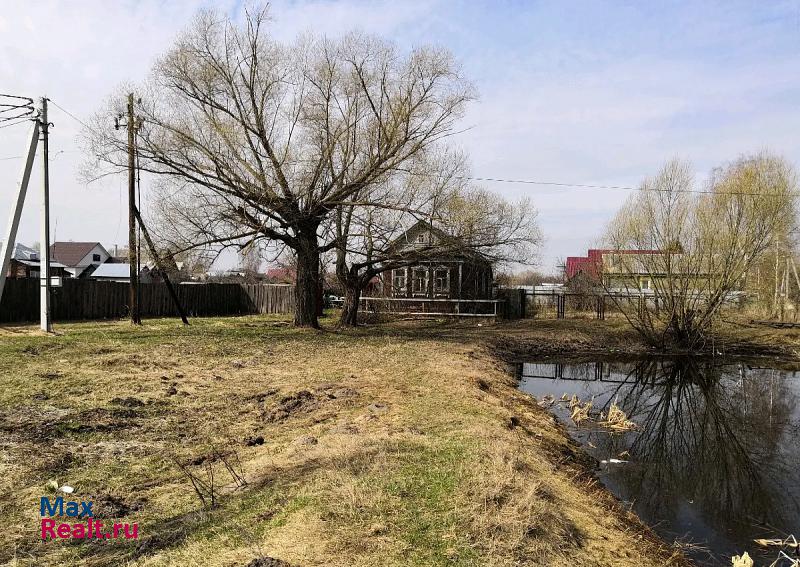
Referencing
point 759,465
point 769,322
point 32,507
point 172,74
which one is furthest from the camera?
point 769,322

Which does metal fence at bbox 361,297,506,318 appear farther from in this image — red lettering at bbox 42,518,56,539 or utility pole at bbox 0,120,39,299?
red lettering at bbox 42,518,56,539

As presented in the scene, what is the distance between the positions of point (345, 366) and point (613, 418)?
16.9 feet

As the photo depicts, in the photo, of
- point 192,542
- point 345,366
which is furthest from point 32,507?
point 345,366

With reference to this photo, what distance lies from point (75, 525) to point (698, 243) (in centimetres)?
1800

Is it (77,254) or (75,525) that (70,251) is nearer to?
(77,254)

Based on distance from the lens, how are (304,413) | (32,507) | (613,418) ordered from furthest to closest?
1. (613,418)
2. (304,413)
3. (32,507)

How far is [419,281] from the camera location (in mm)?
28922

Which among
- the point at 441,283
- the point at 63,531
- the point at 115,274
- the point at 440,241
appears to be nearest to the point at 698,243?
the point at 440,241

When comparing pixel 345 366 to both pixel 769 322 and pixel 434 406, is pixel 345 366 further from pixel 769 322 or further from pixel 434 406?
pixel 769 322

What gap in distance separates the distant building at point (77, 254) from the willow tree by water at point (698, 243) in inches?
1827

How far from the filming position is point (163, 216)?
17328 mm

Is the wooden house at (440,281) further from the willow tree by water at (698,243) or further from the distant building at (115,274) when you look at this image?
the distant building at (115,274)

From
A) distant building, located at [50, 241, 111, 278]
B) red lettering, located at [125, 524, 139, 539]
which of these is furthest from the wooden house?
distant building, located at [50, 241, 111, 278]

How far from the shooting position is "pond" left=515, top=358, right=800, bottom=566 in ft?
19.7
